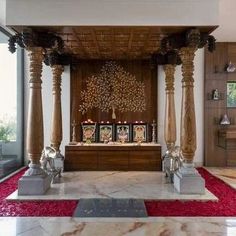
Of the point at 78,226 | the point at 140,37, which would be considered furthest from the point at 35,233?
the point at 140,37

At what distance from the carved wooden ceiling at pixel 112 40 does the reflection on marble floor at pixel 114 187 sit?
8.11ft

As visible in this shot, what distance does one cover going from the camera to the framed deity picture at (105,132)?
7.77 meters

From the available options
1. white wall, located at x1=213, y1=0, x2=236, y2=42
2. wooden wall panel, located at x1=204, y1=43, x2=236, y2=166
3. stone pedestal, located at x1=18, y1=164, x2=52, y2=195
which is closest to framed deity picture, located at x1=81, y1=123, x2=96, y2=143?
wooden wall panel, located at x1=204, y1=43, x2=236, y2=166

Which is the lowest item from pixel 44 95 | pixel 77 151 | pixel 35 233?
pixel 35 233

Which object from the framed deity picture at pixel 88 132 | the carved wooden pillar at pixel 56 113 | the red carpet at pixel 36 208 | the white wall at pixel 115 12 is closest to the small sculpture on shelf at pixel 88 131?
the framed deity picture at pixel 88 132

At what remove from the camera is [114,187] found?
546 centimetres

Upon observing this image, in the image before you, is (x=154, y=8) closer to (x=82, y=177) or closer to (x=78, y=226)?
(x=78, y=226)

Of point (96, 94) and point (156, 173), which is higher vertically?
point (96, 94)

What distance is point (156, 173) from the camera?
6848 millimetres

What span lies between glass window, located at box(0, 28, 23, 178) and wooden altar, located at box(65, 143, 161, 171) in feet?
3.90

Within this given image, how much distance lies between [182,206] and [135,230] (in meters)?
1.10

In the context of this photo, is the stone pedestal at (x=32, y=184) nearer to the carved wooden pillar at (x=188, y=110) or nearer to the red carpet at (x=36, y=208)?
the red carpet at (x=36, y=208)

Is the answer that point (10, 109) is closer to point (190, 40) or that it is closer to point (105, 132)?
point (105, 132)

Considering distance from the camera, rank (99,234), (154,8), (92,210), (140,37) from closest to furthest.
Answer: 1. (99,234)
2. (92,210)
3. (154,8)
4. (140,37)
